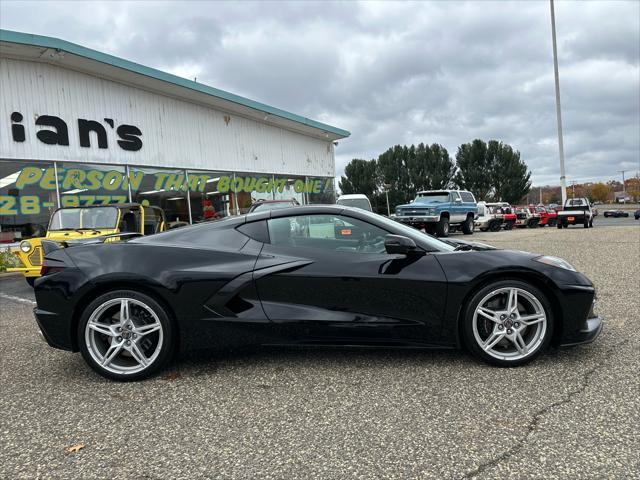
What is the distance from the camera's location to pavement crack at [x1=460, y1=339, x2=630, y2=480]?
201 centimetres

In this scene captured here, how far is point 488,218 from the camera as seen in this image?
87.6ft

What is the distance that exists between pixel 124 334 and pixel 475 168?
52.2 m

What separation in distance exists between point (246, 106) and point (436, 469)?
55.1 feet

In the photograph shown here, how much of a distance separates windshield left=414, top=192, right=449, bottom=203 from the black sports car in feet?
55.2

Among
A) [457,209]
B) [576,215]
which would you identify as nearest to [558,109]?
[576,215]

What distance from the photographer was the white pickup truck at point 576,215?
25.8 metres

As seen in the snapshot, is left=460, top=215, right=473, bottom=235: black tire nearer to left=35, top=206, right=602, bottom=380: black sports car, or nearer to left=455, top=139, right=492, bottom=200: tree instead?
left=35, top=206, right=602, bottom=380: black sports car

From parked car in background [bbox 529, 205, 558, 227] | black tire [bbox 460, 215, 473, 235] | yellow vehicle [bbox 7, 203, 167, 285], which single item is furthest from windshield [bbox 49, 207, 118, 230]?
parked car in background [bbox 529, 205, 558, 227]

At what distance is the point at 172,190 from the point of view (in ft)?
50.2

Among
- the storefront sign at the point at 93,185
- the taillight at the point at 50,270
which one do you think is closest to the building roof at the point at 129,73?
the storefront sign at the point at 93,185

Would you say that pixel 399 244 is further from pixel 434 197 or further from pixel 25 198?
pixel 434 197

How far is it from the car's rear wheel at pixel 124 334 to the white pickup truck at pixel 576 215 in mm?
27674

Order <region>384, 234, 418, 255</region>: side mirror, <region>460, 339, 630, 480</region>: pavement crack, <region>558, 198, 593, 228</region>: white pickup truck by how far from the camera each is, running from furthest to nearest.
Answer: <region>558, 198, 593, 228</region>: white pickup truck → <region>384, 234, 418, 255</region>: side mirror → <region>460, 339, 630, 480</region>: pavement crack

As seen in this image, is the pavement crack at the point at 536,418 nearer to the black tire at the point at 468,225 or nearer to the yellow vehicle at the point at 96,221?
the yellow vehicle at the point at 96,221
